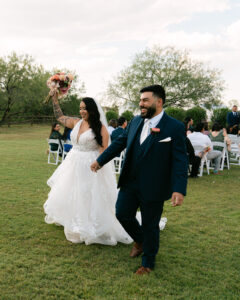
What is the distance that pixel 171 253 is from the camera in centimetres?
416

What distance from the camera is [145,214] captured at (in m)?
3.49

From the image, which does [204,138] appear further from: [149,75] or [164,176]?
[149,75]

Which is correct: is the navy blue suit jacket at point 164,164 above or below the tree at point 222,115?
below

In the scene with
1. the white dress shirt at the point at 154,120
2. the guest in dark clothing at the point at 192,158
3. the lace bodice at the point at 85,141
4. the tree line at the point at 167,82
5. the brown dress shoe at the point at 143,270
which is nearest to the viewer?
the white dress shirt at the point at 154,120

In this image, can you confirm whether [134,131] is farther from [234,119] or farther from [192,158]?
[234,119]

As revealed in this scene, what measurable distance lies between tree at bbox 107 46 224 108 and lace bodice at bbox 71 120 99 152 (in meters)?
42.3

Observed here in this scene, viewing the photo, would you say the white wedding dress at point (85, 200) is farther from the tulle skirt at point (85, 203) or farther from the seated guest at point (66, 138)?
the seated guest at point (66, 138)

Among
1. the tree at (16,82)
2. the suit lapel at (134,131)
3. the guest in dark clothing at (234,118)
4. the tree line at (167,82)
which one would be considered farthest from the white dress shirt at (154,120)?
the tree line at (167,82)

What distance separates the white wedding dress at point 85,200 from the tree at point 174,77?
42.4 metres

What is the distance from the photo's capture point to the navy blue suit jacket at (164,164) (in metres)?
3.24

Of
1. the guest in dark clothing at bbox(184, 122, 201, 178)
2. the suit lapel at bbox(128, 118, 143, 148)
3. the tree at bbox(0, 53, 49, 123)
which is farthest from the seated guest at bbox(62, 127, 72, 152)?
the tree at bbox(0, 53, 49, 123)

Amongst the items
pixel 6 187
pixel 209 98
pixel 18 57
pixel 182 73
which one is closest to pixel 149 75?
pixel 182 73

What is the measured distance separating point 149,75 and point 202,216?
43.1 metres

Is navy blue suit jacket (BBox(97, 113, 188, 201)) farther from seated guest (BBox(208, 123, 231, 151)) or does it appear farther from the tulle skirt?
seated guest (BBox(208, 123, 231, 151))
